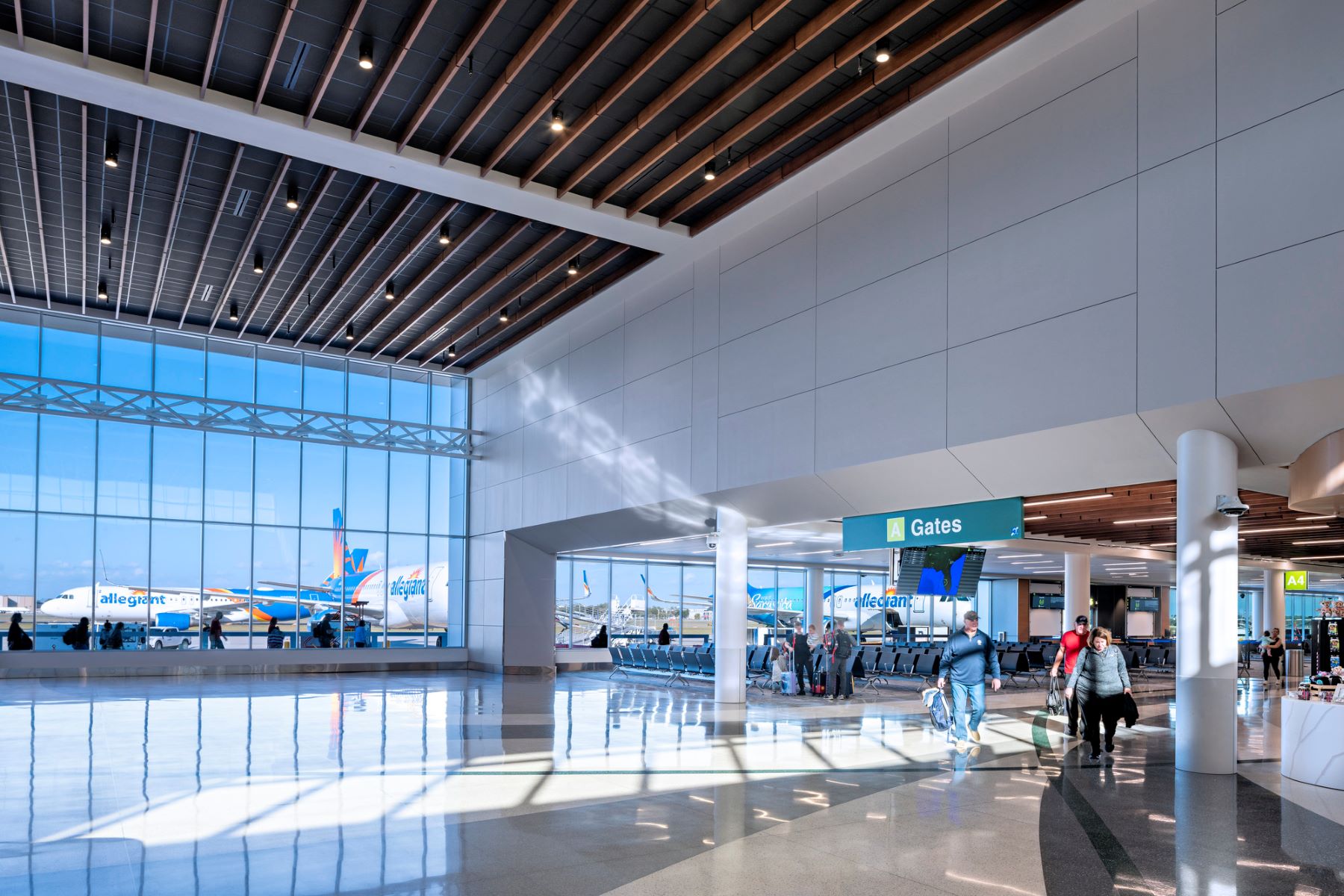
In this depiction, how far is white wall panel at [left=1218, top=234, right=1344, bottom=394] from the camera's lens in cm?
844

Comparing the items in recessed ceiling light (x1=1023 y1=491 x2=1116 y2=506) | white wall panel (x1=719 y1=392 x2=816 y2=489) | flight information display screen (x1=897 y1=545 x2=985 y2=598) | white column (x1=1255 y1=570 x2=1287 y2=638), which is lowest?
white column (x1=1255 y1=570 x2=1287 y2=638)

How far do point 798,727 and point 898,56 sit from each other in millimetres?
8455

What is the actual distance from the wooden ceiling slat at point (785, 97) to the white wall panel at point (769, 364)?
2568 millimetres

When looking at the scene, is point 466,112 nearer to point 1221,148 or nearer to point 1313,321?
point 1221,148

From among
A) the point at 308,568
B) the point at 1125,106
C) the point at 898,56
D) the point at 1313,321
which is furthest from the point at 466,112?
the point at 308,568

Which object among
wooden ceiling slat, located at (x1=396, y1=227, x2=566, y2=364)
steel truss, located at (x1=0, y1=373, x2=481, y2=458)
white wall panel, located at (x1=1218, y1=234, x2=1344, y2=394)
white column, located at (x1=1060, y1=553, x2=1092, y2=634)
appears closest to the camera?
white wall panel, located at (x1=1218, y1=234, x2=1344, y2=394)

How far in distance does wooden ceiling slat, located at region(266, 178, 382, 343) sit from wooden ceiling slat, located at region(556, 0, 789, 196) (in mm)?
3142

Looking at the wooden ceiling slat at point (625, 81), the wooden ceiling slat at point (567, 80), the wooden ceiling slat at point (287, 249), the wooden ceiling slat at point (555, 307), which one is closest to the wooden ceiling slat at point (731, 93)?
the wooden ceiling slat at point (625, 81)

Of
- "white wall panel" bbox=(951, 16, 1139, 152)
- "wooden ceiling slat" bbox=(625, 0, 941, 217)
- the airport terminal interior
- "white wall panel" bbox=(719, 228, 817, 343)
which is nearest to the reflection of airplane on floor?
the airport terminal interior

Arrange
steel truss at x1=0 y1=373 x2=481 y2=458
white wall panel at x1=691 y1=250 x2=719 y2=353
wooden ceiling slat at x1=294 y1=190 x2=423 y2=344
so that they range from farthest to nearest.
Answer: steel truss at x1=0 y1=373 x2=481 y2=458, white wall panel at x1=691 y1=250 x2=719 y2=353, wooden ceiling slat at x1=294 y1=190 x2=423 y2=344

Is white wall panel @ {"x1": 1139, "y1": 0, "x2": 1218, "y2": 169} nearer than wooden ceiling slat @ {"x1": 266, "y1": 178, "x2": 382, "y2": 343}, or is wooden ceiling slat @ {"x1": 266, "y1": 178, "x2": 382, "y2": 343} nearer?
white wall panel @ {"x1": 1139, "y1": 0, "x2": 1218, "y2": 169}

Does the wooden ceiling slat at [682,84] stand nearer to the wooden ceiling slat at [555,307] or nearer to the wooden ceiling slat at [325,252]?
the wooden ceiling slat at [325,252]

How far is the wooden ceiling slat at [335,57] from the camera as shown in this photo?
10.4 meters

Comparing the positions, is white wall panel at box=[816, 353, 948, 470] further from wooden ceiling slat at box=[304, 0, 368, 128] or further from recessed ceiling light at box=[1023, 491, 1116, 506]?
wooden ceiling slat at box=[304, 0, 368, 128]
